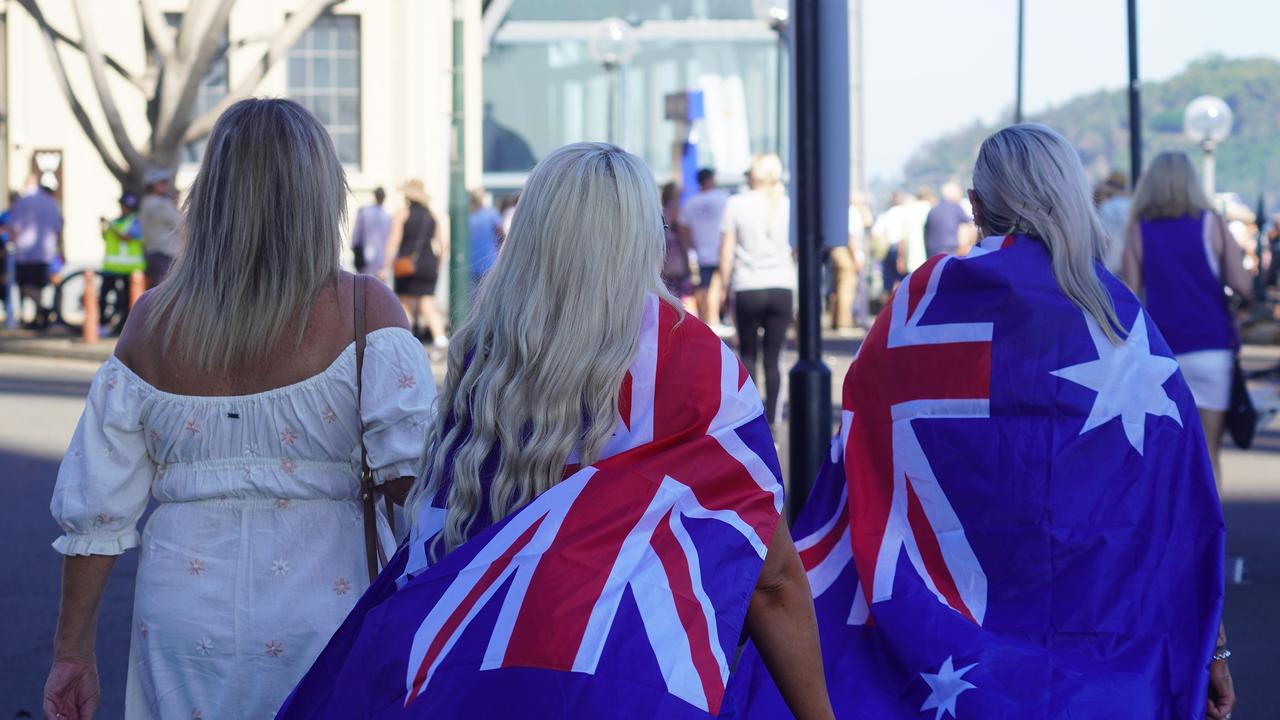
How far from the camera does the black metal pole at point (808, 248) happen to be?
666 cm

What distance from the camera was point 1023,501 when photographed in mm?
4152

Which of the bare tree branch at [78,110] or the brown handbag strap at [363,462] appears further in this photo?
the bare tree branch at [78,110]

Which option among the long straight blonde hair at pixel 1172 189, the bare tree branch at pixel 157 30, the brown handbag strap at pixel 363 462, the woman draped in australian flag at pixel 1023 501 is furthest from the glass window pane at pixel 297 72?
the brown handbag strap at pixel 363 462

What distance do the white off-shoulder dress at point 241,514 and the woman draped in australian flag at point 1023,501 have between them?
1559 millimetres

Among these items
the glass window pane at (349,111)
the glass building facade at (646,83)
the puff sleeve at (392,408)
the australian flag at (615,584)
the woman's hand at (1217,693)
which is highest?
the glass building facade at (646,83)

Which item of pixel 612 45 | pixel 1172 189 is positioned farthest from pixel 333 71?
pixel 1172 189

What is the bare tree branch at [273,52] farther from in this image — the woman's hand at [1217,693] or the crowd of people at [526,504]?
the woman's hand at [1217,693]

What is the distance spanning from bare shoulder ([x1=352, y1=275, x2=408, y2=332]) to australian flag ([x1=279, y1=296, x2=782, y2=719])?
0.46 m

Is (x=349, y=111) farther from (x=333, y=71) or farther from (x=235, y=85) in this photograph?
(x=235, y=85)

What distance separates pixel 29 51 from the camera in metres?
26.8

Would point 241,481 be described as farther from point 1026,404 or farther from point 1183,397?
point 1183,397

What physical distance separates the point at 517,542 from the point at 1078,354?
6.72 ft

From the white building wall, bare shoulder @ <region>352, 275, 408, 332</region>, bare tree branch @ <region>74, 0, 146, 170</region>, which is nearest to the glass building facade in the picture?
the white building wall

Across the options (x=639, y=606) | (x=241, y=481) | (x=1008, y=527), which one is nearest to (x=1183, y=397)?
(x=1008, y=527)
